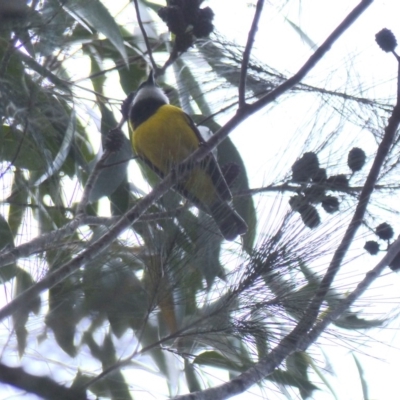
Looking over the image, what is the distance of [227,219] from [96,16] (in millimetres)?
556

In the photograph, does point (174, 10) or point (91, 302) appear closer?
point (91, 302)

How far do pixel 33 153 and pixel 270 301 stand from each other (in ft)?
1.69

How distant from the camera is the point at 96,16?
1.31m

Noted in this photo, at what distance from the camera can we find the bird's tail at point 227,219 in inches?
39.2

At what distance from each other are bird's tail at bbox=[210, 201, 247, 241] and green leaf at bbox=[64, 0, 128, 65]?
1.29 ft

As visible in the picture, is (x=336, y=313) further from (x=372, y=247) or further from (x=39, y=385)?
(x=39, y=385)

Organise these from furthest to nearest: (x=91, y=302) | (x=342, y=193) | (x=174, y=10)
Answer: (x=174, y=10), (x=342, y=193), (x=91, y=302)

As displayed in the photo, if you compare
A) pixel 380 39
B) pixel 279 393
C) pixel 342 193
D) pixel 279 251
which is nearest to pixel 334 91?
pixel 380 39

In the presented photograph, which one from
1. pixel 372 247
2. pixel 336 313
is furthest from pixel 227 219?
pixel 372 247

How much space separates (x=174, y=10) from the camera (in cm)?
127

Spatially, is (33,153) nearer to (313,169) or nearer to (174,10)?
(174,10)

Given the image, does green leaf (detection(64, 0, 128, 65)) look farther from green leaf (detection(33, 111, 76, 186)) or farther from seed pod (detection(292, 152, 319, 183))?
seed pod (detection(292, 152, 319, 183))

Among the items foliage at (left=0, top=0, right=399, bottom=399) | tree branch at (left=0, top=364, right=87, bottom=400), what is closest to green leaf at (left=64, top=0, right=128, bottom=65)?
foliage at (left=0, top=0, right=399, bottom=399)

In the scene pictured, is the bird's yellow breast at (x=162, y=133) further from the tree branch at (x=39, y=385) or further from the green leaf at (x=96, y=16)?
the tree branch at (x=39, y=385)
